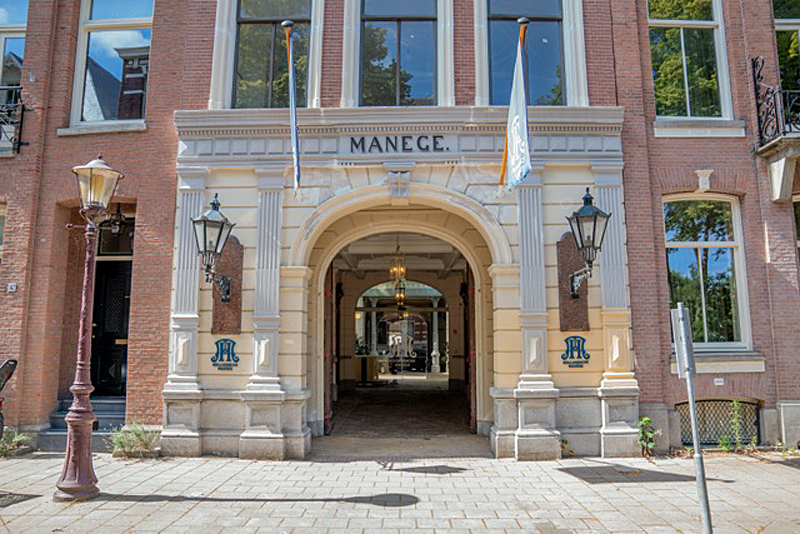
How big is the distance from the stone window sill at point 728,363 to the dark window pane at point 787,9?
20.7ft

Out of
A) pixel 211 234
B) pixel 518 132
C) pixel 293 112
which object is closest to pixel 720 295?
pixel 518 132

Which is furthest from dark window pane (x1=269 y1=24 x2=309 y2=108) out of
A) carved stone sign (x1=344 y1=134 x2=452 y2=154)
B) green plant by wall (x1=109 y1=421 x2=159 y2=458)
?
green plant by wall (x1=109 y1=421 x2=159 y2=458)

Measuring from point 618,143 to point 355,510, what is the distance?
7.00 meters

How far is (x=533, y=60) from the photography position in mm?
9938

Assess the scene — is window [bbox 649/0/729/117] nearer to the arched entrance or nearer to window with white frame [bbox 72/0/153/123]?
the arched entrance

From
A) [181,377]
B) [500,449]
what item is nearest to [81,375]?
[181,377]

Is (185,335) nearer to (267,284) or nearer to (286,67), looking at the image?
(267,284)

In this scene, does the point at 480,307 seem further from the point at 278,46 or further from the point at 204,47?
the point at 204,47

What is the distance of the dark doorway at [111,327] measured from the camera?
1043 cm

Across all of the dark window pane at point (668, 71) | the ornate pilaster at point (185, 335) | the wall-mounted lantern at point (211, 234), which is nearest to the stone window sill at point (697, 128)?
the dark window pane at point (668, 71)

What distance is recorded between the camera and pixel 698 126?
971cm

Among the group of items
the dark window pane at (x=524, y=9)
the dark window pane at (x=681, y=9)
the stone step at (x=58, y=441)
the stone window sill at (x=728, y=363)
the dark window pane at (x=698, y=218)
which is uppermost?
the dark window pane at (x=681, y=9)

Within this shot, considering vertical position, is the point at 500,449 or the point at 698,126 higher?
the point at 698,126

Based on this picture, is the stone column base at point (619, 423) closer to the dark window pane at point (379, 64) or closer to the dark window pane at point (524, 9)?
the dark window pane at point (379, 64)
